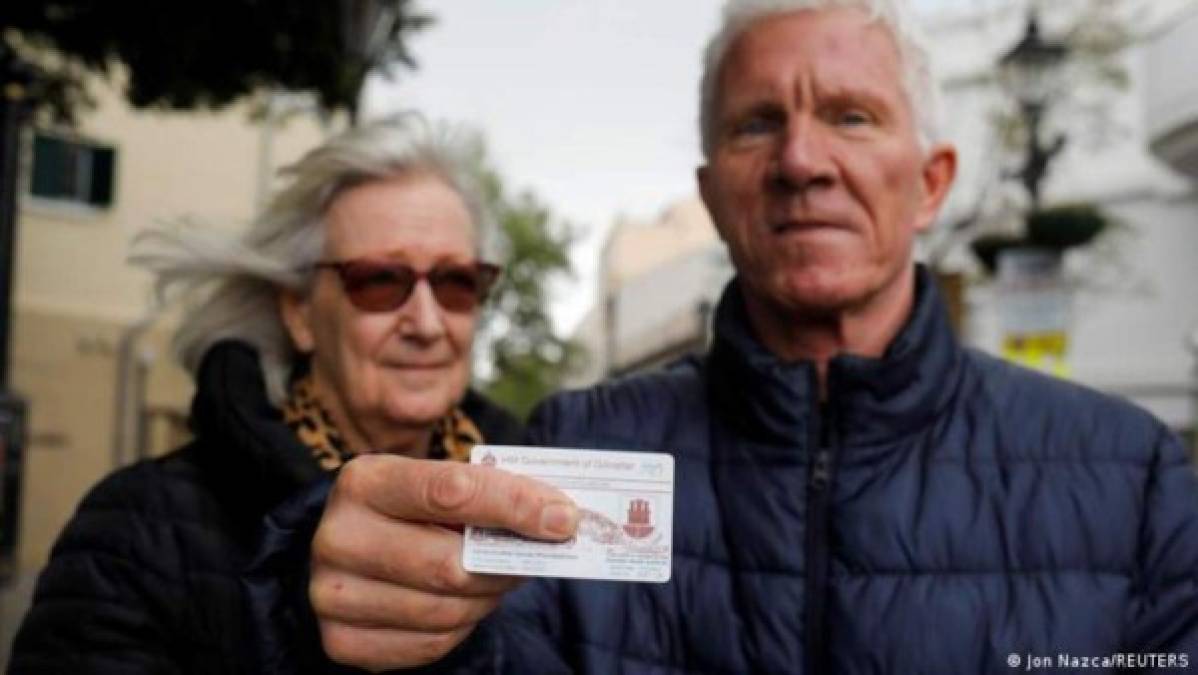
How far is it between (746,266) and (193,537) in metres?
1.17

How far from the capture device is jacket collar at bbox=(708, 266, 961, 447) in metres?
1.80

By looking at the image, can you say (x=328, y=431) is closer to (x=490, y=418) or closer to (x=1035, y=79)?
(x=490, y=418)

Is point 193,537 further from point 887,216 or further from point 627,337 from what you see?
point 627,337

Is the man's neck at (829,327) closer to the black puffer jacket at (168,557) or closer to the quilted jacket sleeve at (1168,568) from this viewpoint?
the quilted jacket sleeve at (1168,568)

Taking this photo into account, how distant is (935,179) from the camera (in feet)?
6.75

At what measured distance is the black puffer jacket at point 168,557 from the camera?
7.59ft

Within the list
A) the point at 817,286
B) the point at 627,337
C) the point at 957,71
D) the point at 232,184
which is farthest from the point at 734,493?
the point at 957,71

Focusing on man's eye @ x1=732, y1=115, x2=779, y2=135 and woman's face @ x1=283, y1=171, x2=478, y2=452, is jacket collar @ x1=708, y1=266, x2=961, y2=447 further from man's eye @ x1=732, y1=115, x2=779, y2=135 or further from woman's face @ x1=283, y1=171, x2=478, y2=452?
woman's face @ x1=283, y1=171, x2=478, y2=452

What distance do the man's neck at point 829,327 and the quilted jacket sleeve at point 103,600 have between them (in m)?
1.16

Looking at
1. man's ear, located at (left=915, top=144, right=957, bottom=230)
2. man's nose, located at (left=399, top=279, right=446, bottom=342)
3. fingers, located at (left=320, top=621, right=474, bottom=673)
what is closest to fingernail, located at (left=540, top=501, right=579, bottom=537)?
fingers, located at (left=320, top=621, right=474, bottom=673)

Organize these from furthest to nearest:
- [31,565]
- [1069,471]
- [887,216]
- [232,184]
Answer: [232,184]
[31,565]
[887,216]
[1069,471]

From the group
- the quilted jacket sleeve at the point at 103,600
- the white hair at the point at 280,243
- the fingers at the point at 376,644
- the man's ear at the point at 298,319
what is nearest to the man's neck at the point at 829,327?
the fingers at the point at 376,644

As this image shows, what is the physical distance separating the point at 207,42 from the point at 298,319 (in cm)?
482

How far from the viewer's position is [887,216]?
1.92m
